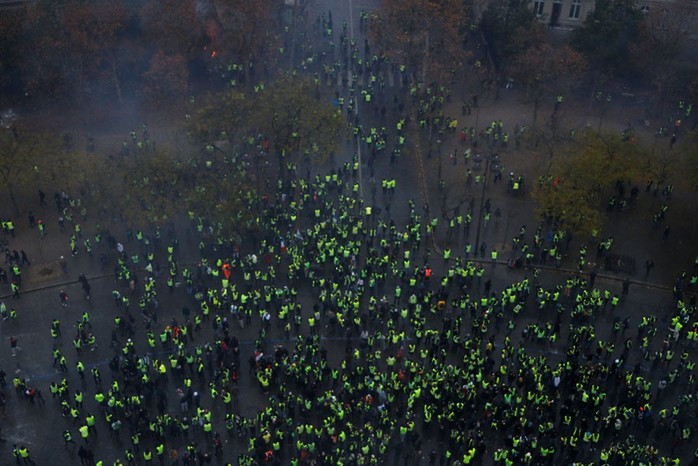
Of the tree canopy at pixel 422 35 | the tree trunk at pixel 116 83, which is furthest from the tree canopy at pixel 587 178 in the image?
the tree trunk at pixel 116 83

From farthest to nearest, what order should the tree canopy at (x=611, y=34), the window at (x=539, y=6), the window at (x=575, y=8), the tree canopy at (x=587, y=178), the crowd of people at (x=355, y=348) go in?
the window at (x=539, y=6)
the window at (x=575, y=8)
the tree canopy at (x=611, y=34)
the tree canopy at (x=587, y=178)
the crowd of people at (x=355, y=348)

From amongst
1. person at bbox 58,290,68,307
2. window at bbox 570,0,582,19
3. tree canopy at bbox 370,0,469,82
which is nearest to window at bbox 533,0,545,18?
window at bbox 570,0,582,19

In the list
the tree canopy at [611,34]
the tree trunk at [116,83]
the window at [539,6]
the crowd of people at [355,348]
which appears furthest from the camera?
the window at [539,6]

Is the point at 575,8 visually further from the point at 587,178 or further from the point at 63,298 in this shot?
the point at 63,298

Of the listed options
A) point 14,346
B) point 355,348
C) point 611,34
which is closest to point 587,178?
point 355,348

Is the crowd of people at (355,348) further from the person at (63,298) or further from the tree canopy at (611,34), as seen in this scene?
the tree canopy at (611,34)

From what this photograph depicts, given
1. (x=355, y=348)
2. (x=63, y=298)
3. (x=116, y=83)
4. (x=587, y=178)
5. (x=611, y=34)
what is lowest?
(x=355, y=348)
